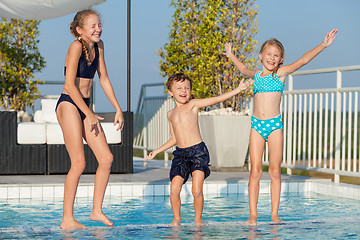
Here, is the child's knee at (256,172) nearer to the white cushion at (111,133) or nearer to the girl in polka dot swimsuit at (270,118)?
the girl in polka dot swimsuit at (270,118)


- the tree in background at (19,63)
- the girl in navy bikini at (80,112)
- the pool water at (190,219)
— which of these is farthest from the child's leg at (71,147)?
the tree in background at (19,63)

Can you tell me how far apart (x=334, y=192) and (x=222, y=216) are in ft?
5.89

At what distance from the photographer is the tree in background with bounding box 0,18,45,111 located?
9.65 m

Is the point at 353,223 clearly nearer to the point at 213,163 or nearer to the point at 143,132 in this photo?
the point at 213,163

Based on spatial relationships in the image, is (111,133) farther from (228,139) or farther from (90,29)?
(90,29)

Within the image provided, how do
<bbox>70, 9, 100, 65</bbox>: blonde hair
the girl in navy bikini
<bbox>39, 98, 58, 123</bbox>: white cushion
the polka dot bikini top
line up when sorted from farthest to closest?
<bbox>39, 98, 58, 123</bbox>: white cushion, the polka dot bikini top, <bbox>70, 9, 100, 65</bbox>: blonde hair, the girl in navy bikini

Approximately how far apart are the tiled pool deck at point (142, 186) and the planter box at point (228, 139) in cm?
73

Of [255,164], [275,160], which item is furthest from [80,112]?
[275,160]

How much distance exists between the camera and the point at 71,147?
351 cm

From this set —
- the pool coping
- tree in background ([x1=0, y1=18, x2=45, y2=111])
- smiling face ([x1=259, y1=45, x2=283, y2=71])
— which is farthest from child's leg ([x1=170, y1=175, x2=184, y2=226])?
tree in background ([x1=0, y1=18, x2=45, y2=111])

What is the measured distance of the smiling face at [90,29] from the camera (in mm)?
3535

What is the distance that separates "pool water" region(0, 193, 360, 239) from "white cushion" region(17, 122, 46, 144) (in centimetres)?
139

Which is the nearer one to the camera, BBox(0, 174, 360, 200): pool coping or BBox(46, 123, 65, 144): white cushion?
BBox(0, 174, 360, 200): pool coping

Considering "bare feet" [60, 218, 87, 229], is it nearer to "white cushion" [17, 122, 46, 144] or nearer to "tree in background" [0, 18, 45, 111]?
"white cushion" [17, 122, 46, 144]
